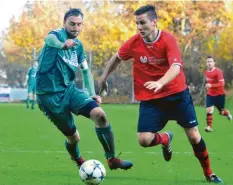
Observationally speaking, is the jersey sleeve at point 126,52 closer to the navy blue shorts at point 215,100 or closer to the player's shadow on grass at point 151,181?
the player's shadow on grass at point 151,181

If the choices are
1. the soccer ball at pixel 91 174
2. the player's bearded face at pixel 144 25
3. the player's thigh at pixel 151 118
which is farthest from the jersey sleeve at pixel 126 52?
the soccer ball at pixel 91 174

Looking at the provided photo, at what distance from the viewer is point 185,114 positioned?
311 inches

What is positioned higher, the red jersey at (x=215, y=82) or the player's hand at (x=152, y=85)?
the player's hand at (x=152, y=85)

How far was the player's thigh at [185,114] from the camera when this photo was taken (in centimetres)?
790

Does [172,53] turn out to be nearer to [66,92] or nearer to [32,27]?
[66,92]

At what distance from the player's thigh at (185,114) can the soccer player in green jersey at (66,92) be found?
87 centimetres

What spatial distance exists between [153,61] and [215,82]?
11395 millimetres

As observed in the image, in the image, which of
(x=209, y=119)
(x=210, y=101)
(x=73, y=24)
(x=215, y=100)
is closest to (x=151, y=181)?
(x=73, y=24)

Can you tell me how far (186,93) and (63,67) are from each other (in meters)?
1.61

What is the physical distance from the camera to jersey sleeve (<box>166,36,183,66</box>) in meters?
7.51

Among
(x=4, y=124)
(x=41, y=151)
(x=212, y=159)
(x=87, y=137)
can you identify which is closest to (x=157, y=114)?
(x=212, y=159)

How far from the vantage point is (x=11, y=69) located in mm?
58250

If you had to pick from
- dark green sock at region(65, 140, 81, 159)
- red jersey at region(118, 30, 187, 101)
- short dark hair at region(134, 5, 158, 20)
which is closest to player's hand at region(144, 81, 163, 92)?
red jersey at region(118, 30, 187, 101)

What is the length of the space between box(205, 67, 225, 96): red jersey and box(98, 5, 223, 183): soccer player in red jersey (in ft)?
36.0
